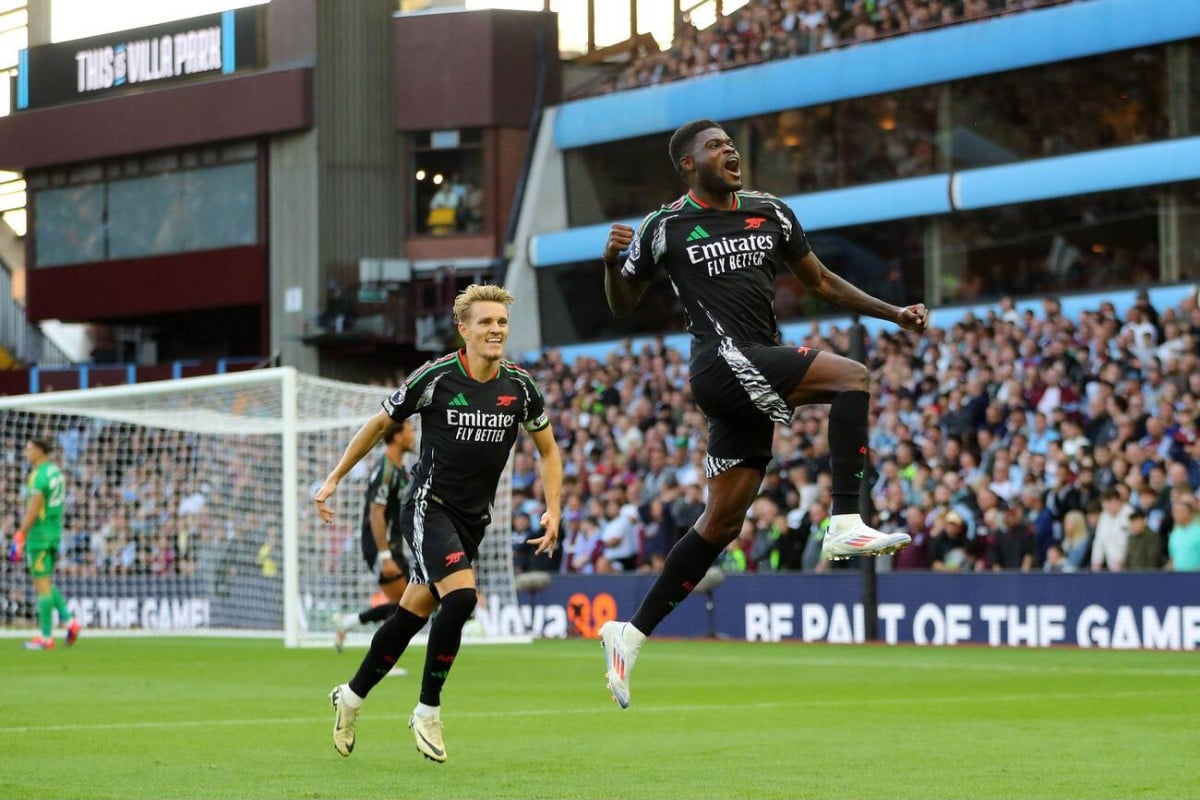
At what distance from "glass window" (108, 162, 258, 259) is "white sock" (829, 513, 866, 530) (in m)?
36.6

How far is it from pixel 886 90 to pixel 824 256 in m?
3.35

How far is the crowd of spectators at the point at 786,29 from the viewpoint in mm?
32719

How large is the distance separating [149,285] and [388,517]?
3011 centimetres

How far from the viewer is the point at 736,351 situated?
8.68 meters

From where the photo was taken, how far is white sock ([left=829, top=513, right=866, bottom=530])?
8.38 m

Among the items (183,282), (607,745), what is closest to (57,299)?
(183,282)

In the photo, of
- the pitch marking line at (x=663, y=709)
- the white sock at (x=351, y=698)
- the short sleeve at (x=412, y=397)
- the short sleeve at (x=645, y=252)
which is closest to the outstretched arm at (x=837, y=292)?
the short sleeve at (x=645, y=252)

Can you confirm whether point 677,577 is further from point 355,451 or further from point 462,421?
point 355,451

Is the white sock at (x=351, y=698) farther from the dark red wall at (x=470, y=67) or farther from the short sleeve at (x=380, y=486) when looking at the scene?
the dark red wall at (x=470, y=67)

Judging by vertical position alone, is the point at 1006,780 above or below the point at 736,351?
below

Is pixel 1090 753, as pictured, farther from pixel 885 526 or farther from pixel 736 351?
pixel 885 526

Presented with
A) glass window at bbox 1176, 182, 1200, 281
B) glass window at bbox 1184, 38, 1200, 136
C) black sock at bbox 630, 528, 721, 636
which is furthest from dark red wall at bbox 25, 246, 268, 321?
black sock at bbox 630, 528, 721, 636

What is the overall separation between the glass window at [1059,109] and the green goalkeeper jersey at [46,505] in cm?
1766

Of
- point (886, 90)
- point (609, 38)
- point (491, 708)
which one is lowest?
point (491, 708)
